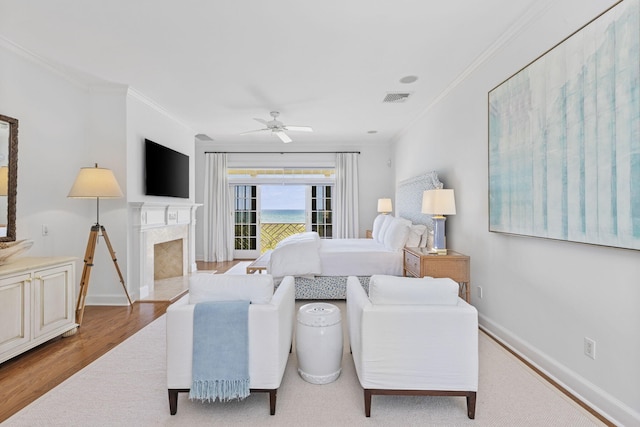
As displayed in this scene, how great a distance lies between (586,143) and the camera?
195 cm

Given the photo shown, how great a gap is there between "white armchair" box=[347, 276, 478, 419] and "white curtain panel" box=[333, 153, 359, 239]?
556 centimetres

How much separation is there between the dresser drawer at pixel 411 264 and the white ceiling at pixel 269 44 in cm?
205

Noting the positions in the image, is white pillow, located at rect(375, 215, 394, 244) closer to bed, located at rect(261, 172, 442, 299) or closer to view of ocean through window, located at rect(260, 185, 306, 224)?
bed, located at rect(261, 172, 442, 299)

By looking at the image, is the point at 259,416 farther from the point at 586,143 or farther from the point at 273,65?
the point at 273,65

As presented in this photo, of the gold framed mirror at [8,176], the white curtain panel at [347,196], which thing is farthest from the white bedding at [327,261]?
the white curtain panel at [347,196]

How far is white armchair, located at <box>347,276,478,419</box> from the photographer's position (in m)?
1.83

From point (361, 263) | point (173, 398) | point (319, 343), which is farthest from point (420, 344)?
point (361, 263)

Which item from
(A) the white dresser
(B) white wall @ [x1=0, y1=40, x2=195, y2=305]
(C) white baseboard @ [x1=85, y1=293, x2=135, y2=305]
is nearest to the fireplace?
(B) white wall @ [x1=0, y1=40, x2=195, y2=305]

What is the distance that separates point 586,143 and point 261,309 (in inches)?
84.2

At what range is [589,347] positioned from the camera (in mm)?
2012

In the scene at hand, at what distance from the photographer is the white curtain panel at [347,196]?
7.49m

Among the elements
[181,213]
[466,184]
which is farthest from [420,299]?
[181,213]

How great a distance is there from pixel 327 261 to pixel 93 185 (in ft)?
9.05

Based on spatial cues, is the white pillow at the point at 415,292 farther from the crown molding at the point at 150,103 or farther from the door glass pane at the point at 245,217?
the door glass pane at the point at 245,217
